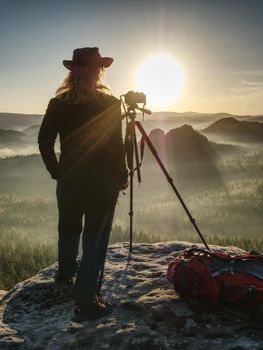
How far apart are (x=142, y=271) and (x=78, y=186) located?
2055 millimetres

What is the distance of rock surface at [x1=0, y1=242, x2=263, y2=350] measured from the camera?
15.2ft

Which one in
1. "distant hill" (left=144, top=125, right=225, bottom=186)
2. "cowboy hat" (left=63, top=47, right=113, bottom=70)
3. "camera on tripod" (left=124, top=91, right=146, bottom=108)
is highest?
"cowboy hat" (left=63, top=47, right=113, bottom=70)

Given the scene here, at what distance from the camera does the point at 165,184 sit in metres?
53.7

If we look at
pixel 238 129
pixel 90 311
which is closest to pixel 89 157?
pixel 90 311

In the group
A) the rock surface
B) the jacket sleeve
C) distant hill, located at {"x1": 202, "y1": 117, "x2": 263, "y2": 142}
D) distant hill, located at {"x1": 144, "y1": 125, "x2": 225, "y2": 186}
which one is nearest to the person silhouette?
the jacket sleeve

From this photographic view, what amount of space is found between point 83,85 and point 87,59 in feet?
0.94

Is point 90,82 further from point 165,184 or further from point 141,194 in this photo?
point 165,184

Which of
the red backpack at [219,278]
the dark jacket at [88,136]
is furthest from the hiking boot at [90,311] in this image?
the dark jacket at [88,136]

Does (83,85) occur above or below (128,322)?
above

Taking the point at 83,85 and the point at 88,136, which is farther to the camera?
the point at 88,136

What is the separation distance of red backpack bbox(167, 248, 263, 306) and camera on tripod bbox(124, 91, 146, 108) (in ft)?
6.90

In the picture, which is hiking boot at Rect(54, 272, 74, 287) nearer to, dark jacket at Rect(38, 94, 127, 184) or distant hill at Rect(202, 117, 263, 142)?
dark jacket at Rect(38, 94, 127, 184)

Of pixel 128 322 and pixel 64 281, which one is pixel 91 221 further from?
pixel 64 281

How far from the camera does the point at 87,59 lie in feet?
16.6
